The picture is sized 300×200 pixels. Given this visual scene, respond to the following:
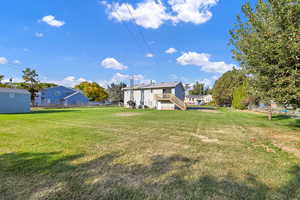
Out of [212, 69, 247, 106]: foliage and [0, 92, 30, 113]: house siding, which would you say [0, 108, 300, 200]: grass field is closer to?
[0, 92, 30, 113]: house siding

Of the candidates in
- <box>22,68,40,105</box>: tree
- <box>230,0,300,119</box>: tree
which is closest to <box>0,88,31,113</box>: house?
<box>22,68,40,105</box>: tree

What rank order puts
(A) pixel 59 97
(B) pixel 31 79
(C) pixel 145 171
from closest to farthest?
(C) pixel 145 171 → (B) pixel 31 79 → (A) pixel 59 97

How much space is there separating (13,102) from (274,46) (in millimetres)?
25776

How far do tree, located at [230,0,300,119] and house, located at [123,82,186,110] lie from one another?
16881mm

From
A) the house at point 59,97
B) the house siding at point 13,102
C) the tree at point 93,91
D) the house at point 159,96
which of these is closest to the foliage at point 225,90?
the house at point 159,96

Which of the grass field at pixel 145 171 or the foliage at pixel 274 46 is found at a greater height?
the foliage at pixel 274 46

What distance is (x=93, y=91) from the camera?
51250 millimetres

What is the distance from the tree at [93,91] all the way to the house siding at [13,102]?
106 ft

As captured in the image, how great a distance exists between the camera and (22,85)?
3047 cm

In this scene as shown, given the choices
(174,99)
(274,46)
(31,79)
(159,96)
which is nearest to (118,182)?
(274,46)

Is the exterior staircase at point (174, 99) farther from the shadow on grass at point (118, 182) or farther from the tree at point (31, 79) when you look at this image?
the tree at point (31, 79)

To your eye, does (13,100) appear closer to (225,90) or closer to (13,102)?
(13,102)

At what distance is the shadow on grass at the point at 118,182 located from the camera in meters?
2.11

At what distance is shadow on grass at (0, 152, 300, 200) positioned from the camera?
6.93ft
